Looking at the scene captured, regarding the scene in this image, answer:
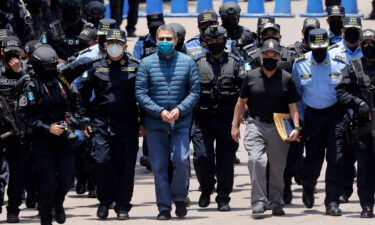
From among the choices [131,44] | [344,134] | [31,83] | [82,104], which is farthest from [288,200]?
[131,44]

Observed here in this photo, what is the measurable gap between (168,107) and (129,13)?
42.1 ft

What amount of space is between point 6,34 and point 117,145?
1998 millimetres

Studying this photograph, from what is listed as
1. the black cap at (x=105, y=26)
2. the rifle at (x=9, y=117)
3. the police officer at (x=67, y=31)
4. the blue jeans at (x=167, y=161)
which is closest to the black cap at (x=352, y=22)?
the blue jeans at (x=167, y=161)

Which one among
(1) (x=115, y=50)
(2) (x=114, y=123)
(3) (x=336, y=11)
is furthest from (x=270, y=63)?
(3) (x=336, y=11)

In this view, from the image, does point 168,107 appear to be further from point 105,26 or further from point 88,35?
point 88,35

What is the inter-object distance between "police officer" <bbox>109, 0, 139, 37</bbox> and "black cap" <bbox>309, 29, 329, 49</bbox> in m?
11.9

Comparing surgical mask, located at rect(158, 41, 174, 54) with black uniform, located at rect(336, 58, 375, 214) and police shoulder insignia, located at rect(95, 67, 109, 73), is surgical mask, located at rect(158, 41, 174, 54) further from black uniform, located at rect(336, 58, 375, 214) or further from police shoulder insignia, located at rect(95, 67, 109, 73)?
black uniform, located at rect(336, 58, 375, 214)

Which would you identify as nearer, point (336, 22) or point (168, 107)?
point (168, 107)

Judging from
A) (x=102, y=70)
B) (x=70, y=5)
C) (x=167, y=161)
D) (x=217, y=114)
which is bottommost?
(x=167, y=161)

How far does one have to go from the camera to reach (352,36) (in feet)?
52.6

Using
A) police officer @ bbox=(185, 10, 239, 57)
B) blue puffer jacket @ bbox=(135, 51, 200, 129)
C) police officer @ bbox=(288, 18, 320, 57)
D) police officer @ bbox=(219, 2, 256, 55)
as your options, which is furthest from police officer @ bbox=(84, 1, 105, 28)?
blue puffer jacket @ bbox=(135, 51, 200, 129)

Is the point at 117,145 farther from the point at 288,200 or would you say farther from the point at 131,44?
the point at 131,44

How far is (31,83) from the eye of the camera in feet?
45.9

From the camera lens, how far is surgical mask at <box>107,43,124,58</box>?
1502 centimetres
